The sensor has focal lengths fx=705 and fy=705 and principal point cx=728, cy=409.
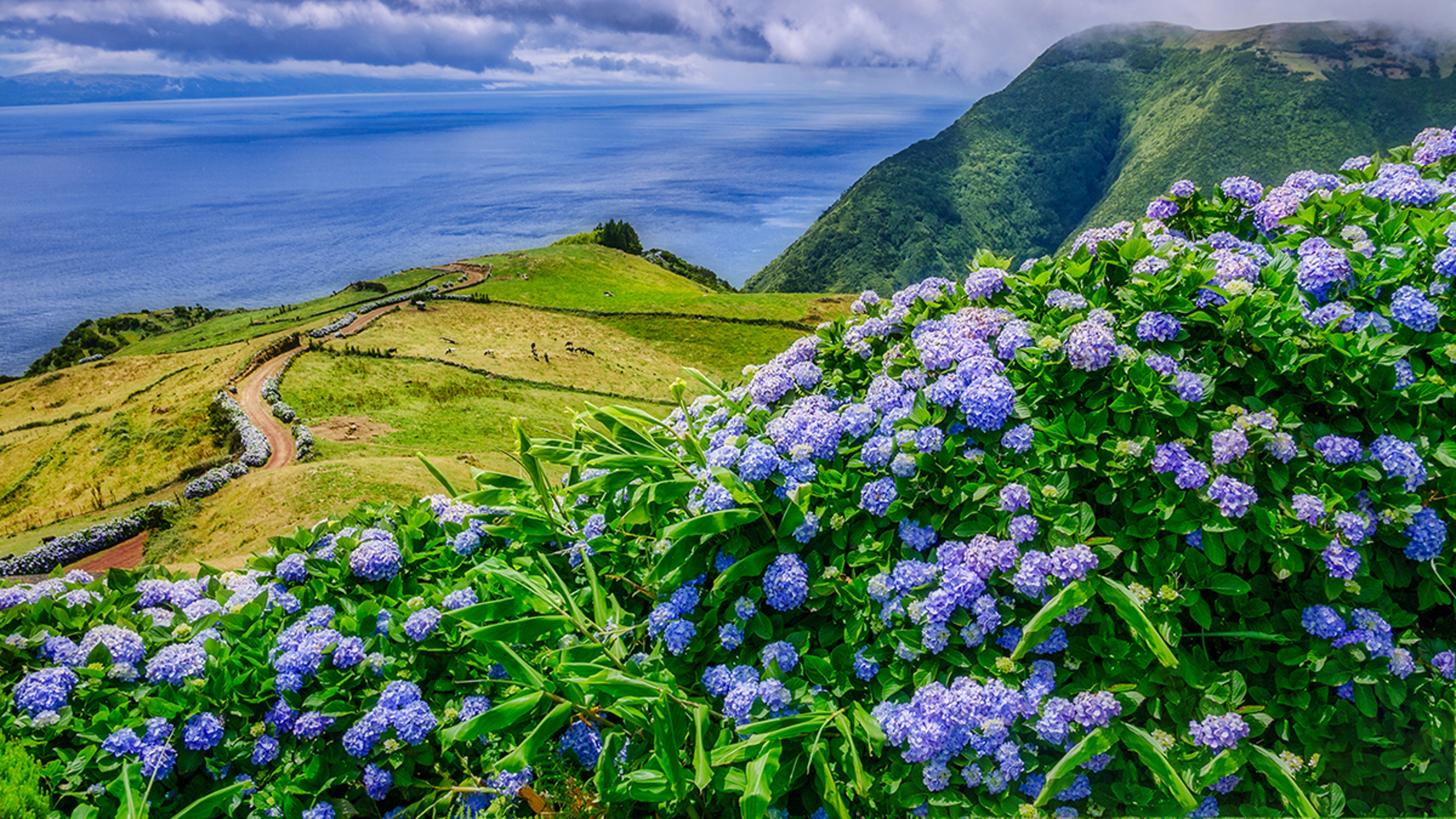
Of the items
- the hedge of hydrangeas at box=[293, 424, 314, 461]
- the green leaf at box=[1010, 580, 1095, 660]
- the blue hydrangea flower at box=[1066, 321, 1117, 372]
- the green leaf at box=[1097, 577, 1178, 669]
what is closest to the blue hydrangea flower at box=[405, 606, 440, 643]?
the green leaf at box=[1010, 580, 1095, 660]

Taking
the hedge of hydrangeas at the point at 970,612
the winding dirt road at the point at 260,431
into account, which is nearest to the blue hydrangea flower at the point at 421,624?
the hedge of hydrangeas at the point at 970,612

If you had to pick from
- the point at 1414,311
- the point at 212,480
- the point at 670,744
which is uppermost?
the point at 1414,311

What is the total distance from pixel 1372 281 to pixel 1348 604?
126 cm

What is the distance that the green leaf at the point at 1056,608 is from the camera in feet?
7.09

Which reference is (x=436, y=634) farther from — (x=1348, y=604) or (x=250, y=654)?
(x=1348, y=604)

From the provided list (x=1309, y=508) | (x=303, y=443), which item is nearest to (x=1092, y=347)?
(x=1309, y=508)

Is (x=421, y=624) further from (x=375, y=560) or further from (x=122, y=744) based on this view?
(x=122, y=744)

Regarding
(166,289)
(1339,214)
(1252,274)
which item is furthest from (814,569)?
(166,289)

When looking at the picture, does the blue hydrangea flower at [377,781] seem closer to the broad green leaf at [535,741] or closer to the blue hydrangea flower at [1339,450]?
the broad green leaf at [535,741]

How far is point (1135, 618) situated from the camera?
212 cm

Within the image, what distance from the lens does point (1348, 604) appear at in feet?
7.51

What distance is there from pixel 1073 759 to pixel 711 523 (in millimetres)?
1348

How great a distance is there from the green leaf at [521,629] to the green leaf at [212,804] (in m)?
0.94

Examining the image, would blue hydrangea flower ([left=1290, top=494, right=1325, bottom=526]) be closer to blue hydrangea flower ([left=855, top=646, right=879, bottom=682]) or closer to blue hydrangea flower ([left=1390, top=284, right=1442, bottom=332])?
blue hydrangea flower ([left=1390, top=284, right=1442, bottom=332])
